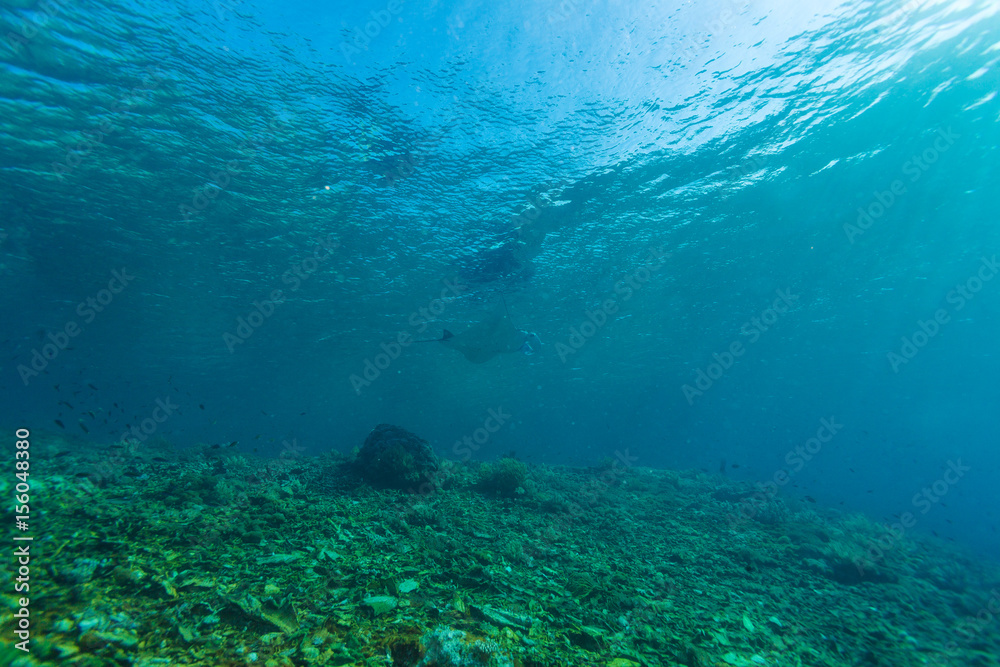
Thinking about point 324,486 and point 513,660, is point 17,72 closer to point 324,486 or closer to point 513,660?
point 324,486

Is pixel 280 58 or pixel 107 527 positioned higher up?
pixel 280 58

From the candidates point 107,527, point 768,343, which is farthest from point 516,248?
point 768,343

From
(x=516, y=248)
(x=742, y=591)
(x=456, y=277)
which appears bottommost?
(x=742, y=591)

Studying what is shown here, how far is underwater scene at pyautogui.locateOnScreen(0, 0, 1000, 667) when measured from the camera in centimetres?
406

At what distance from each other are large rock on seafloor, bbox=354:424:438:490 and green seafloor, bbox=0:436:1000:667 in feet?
0.67

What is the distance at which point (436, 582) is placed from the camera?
4.52 m

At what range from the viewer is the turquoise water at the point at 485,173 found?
10.7 metres

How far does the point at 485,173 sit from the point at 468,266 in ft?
22.2

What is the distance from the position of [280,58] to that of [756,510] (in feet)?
61.3

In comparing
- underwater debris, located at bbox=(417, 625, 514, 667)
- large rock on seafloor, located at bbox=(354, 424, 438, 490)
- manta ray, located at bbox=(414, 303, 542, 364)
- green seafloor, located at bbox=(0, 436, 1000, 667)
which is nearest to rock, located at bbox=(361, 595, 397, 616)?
green seafloor, located at bbox=(0, 436, 1000, 667)

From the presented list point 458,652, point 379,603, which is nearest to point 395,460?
point 379,603

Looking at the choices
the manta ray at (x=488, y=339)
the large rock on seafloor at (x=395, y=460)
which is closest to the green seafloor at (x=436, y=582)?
the large rock on seafloor at (x=395, y=460)

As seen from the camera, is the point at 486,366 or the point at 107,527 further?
the point at 486,366

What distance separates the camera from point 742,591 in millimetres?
6297
